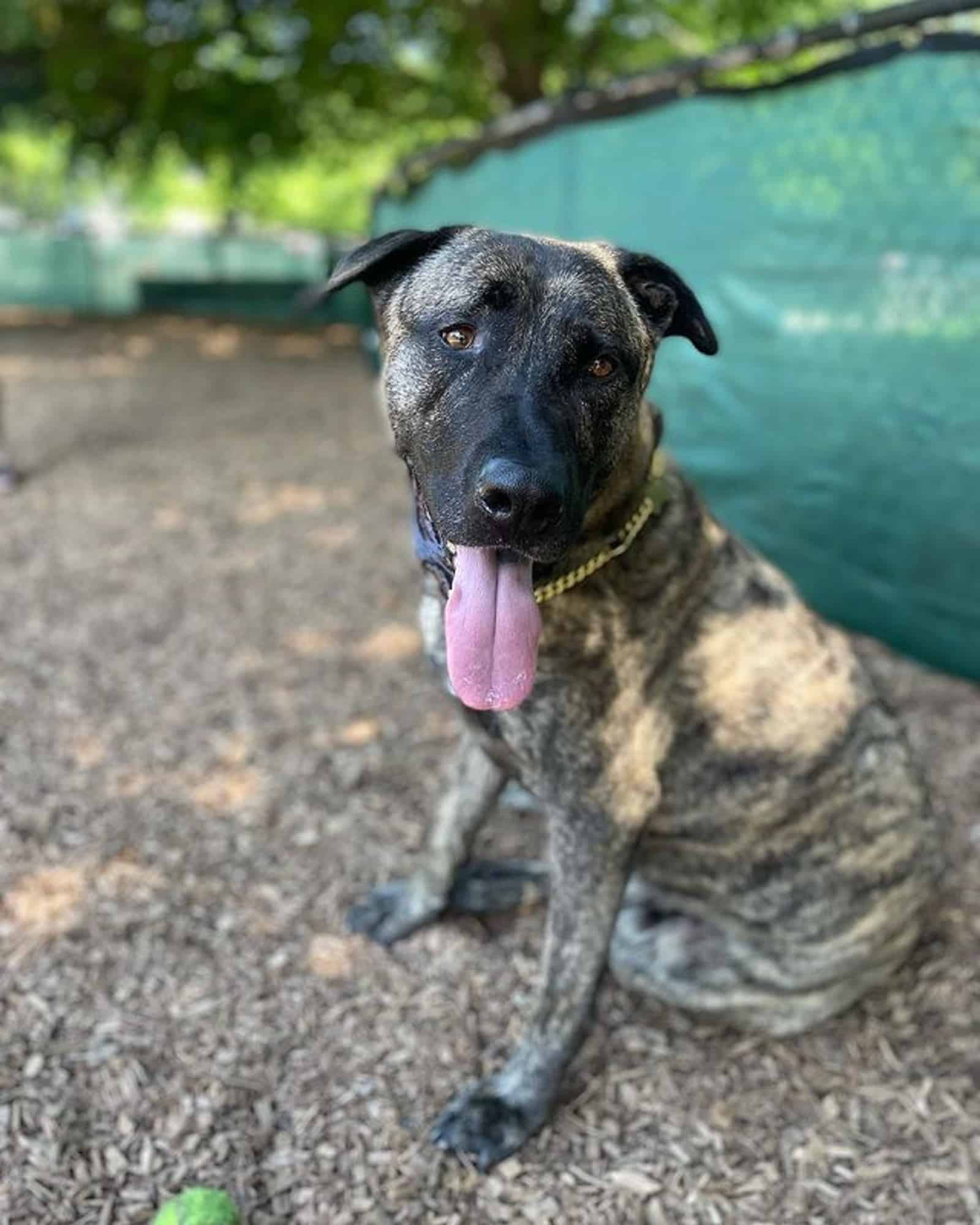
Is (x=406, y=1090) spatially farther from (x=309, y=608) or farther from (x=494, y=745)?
(x=309, y=608)

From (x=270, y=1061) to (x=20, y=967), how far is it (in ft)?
2.47

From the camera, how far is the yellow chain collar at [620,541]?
2105mm

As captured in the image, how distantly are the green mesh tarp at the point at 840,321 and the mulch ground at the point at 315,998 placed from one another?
545 mm

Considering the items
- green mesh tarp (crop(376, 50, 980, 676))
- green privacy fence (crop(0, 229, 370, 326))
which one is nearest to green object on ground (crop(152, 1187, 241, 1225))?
green mesh tarp (crop(376, 50, 980, 676))

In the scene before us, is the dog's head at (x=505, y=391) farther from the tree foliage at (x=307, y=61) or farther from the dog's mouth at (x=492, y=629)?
the tree foliage at (x=307, y=61)

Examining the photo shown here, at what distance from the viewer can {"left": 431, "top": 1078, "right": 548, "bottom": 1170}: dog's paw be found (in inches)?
88.8

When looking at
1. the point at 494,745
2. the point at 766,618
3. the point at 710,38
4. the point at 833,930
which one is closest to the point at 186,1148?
the point at 494,745

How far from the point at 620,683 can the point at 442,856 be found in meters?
0.99

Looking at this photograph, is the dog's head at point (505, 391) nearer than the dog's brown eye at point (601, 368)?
Yes

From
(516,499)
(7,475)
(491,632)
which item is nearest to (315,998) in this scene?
(491,632)

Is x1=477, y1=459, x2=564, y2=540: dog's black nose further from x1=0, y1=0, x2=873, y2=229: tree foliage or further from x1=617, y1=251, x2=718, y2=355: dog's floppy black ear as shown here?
x1=0, y1=0, x2=873, y2=229: tree foliage

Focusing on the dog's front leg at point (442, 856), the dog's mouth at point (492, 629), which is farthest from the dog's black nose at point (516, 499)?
the dog's front leg at point (442, 856)

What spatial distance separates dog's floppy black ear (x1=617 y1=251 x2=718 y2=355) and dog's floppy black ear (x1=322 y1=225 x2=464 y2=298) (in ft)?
1.26

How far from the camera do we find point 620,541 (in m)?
2.16
